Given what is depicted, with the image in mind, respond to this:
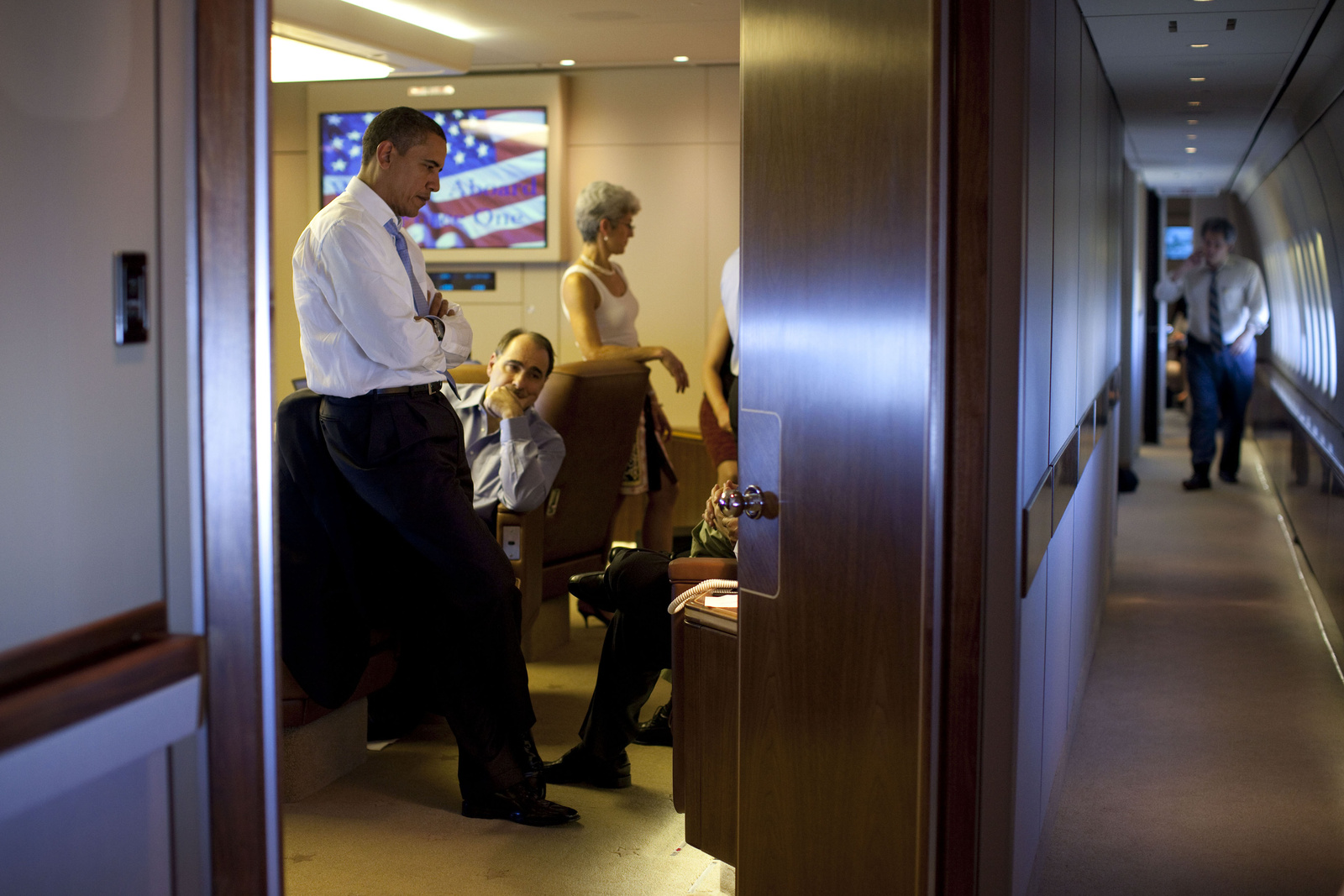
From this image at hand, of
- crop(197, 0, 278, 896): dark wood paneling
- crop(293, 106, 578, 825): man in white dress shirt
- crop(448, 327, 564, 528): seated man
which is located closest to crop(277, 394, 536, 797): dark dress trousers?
crop(293, 106, 578, 825): man in white dress shirt

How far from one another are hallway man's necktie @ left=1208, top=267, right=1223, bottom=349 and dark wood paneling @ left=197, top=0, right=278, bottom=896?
9.37m

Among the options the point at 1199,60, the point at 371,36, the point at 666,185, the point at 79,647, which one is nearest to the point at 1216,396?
the point at 666,185

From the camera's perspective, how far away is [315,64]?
7.25 metres

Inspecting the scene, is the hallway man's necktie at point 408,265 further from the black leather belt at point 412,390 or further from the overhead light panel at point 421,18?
the overhead light panel at point 421,18

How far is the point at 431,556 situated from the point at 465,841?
75 cm

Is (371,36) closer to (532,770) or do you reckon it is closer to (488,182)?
(488,182)

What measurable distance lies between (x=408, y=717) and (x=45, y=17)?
3.06 m

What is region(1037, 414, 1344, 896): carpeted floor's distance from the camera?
119 inches

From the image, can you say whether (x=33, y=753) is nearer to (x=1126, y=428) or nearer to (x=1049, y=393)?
(x=1049, y=393)

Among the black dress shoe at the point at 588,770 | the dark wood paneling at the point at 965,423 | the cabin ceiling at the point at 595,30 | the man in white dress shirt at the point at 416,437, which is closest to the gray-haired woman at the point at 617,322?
the cabin ceiling at the point at 595,30

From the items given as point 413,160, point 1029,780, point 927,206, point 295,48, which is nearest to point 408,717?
point 413,160

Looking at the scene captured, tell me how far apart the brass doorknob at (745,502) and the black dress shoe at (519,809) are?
130 cm

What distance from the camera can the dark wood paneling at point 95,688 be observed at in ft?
3.47

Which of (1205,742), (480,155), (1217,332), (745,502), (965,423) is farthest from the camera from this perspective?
(1217,332)
